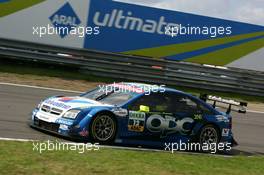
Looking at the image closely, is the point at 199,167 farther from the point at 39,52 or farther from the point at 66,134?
the point at 39,52

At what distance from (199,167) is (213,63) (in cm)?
1474

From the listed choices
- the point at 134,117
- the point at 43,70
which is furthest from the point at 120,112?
the point at 43,70

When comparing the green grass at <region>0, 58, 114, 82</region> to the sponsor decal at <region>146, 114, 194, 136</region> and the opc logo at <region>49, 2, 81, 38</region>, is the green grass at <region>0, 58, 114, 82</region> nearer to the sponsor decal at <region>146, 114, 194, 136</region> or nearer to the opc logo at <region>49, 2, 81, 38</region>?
the opc logo at <region>49, 2, 81, 38</region>

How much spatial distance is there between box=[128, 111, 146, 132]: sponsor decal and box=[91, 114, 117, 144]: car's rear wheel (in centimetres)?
37

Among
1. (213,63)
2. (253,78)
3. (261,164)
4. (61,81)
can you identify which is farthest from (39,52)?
(261,164)

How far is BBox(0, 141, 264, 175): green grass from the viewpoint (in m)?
7.58

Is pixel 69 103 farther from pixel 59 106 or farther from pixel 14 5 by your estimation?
pixel 14 5

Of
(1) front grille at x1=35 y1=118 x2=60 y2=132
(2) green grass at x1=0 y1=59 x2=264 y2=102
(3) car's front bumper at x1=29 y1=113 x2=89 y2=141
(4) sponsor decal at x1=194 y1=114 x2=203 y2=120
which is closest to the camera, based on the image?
(3) car's front bumper at x1=29 y1=113 x2=89 y2=141

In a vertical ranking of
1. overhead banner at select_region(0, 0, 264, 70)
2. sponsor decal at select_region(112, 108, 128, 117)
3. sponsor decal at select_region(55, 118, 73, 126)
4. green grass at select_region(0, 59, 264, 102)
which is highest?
overhead banner at select_region(0, 0, 264, 70)

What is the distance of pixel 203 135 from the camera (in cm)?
1224

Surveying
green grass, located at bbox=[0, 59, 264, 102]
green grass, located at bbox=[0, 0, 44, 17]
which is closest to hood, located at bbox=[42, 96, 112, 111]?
green grass, located at bbox=[0, 59, 264, 102]

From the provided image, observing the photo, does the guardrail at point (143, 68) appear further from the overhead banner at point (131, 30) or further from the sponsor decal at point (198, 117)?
the sponsor decal at point (198, 117)

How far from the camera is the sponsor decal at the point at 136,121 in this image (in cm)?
1118

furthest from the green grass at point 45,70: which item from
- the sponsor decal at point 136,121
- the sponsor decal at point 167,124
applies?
the sponsor decal at point 136,121
